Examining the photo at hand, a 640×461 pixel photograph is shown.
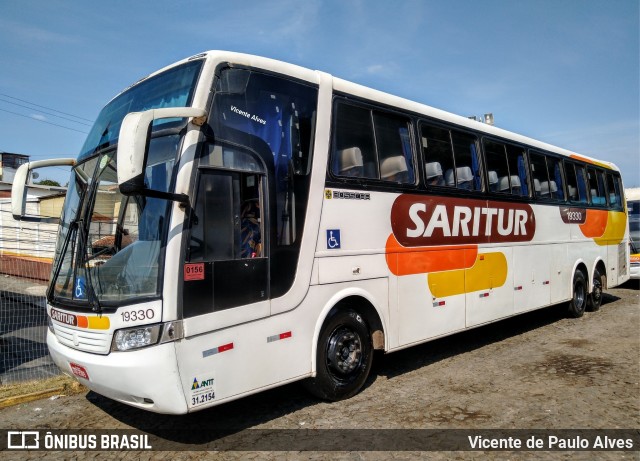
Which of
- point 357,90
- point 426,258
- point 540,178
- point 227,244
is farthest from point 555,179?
point 227,244

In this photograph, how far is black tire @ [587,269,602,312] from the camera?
11477 millimetres

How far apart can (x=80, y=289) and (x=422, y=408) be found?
365 centimetres

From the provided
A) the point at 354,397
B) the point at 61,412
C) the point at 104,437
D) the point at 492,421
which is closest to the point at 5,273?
the point at 61,412

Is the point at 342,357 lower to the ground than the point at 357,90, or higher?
lower

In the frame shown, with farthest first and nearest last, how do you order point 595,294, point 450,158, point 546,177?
point 595,294 → point 546,177 → point 450,158

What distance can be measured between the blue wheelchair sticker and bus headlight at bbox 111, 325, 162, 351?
0.60 metres

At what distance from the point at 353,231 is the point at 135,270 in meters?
2.51

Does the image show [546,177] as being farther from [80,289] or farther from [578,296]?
[80,289]

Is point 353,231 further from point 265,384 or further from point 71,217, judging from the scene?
point 71,217

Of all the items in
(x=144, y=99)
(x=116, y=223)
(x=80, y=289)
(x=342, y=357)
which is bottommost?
(x=342, y=357)

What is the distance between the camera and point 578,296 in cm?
1081

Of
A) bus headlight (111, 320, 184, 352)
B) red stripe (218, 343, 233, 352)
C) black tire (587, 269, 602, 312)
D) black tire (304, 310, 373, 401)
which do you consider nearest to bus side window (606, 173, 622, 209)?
black tire (587, 269, 602, 312)

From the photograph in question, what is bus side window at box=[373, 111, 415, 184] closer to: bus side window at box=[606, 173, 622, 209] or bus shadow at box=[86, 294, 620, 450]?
bus shadow at box=[86, 294, 620, 450]

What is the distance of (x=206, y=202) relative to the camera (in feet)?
13.9
